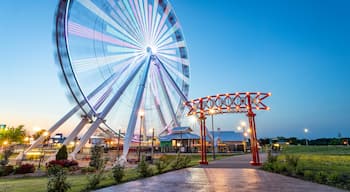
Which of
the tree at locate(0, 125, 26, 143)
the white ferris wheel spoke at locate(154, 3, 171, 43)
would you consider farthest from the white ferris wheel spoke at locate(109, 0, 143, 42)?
the tree at locate(0, 125, 26, 143)

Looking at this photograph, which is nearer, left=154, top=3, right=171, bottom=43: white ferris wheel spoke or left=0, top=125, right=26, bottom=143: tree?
left=154, top=3, right=171, bottom=43: white ferris wheel spoke

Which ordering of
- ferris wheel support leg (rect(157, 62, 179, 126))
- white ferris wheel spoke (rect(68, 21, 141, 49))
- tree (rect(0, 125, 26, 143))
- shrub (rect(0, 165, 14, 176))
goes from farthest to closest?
1. tree (rect(0, 125, 26, 143))
2. ferris wheel support leg (rect(157, 62, 179, 126))
3. white ferris wheel spoke (rect(68, 21, 141, 49))
4. shrub (rect(0, 165, 14, 176))

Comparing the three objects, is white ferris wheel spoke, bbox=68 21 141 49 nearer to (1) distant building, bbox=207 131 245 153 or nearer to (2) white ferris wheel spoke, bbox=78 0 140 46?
(2) white ferris wheel spoke, bbox=78 0 140 46

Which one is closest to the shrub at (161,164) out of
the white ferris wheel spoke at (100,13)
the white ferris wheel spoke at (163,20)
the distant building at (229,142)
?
the white ferris wheel spoke at (100,13)

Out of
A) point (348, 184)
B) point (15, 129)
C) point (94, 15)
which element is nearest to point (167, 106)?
point (94, 15)

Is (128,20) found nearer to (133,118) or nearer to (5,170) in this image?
(133,118)

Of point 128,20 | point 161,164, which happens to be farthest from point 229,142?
point 161,164

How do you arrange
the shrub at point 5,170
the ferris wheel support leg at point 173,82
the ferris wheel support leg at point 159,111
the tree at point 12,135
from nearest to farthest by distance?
the shrub at point 5,170
the ferris wheel support leg at point 159,111
the ferris wheel support leg at point 173,82
the tree at point 12,135

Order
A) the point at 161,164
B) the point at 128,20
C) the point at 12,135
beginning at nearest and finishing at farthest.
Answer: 1. the point at 161,164
2. the point at 128,20
3. the point at 12,135

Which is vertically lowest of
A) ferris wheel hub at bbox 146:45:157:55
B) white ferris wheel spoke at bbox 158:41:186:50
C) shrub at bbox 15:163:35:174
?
shrub at bbox 15:163:35:174

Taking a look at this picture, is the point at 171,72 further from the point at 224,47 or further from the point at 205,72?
the point at 205,72

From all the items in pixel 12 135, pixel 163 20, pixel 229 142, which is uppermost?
pixel 163 20

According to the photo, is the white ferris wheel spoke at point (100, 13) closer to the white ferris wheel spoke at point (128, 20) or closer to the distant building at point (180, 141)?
the white ferris wheel spoke at point (128, 20)

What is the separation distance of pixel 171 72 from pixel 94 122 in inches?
506
